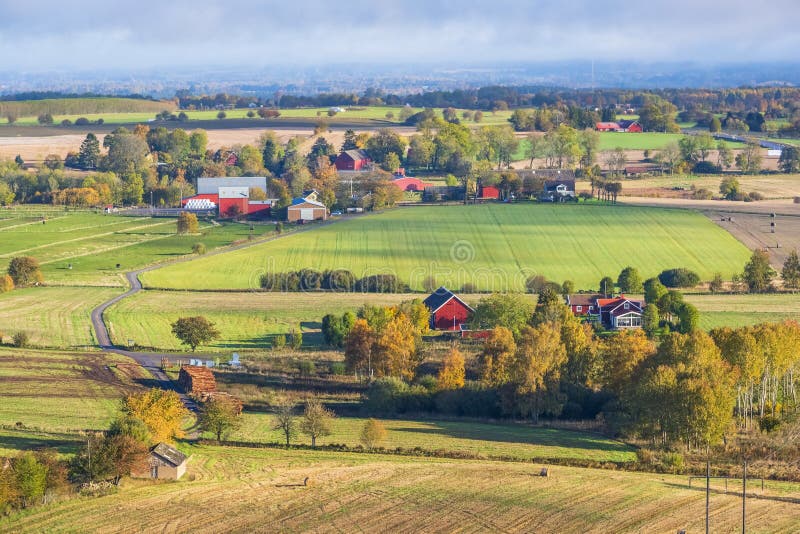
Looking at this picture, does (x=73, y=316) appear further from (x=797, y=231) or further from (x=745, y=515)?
(x=797, y=231)

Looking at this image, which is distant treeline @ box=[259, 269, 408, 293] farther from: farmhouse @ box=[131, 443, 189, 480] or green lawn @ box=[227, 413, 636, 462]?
farmhouse @ box=[131, 443, 189, 480]

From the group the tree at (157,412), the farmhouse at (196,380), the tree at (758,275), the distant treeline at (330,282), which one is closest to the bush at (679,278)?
the tree at (758,275)

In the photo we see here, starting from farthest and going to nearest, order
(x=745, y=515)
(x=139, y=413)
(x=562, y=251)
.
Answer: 1. (x=562, y=251)
2. (x=139, y=413)
3. (x=745, y=515)

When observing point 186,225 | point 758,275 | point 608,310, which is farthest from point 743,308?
point 186,225

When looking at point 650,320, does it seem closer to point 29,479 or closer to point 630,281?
point 630,281

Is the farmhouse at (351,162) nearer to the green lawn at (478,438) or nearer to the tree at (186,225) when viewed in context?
the tree at (186,225)

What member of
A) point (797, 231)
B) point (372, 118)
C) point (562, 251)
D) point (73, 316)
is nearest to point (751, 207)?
point (797, 231)
